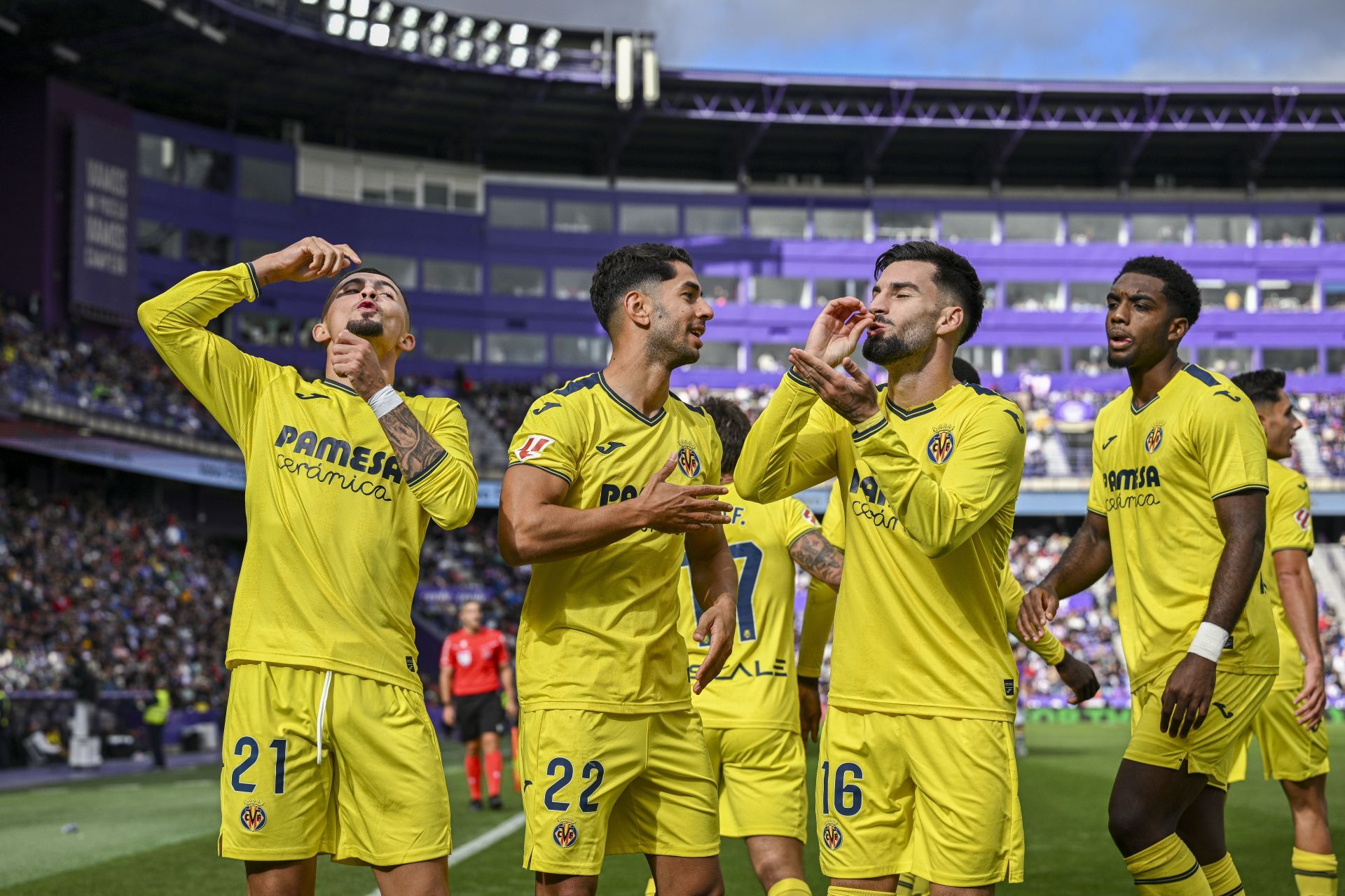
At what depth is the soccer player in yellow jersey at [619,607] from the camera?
459cm

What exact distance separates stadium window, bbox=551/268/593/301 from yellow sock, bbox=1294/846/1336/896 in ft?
161

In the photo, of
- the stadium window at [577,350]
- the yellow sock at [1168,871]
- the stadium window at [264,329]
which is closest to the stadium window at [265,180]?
the stadium window at [264,329]

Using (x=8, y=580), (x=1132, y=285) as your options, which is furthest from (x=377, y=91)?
(x=1132, y=285)

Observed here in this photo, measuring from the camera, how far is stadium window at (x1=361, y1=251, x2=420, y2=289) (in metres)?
53.1

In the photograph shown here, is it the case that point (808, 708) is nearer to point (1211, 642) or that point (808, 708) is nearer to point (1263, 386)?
point (1211, 642)

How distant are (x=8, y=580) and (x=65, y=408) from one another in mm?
5381

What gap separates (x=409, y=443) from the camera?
4773 mm

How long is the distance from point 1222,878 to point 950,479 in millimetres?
2399

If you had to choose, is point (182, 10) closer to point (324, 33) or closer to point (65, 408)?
point (324, 33)

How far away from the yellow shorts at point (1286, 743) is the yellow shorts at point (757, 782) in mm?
2299

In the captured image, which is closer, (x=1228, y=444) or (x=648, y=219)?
(x=1228, y=444)

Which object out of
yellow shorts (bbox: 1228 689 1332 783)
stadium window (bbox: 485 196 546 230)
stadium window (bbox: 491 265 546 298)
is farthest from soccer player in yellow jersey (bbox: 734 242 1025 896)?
stadium window (bbox: 485 196 546 230)

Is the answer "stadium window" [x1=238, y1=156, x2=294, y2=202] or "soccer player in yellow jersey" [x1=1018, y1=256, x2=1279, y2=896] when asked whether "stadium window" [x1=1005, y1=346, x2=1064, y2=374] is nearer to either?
"stadium window" [x1=238, y1=156, x2=294, y2=202]

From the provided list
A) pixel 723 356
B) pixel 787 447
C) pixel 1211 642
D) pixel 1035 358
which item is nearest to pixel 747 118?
pixel 723 356
